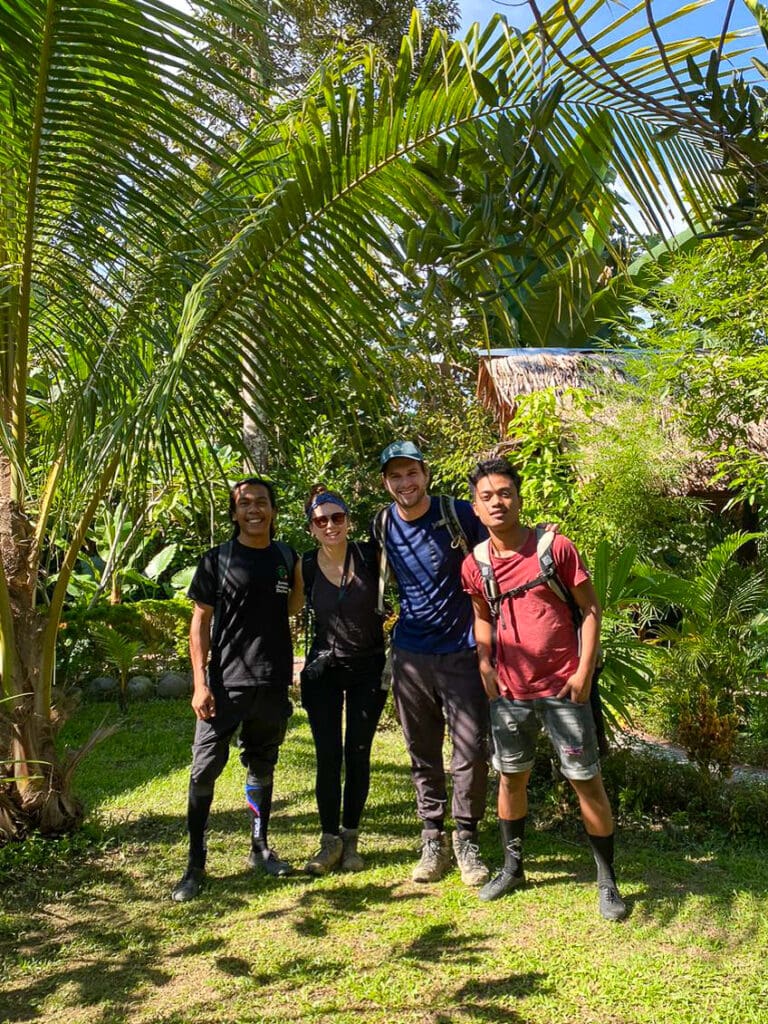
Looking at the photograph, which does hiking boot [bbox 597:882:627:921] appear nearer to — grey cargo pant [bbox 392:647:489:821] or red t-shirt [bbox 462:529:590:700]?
grey cargo pant [bbox 392:647:489:821]

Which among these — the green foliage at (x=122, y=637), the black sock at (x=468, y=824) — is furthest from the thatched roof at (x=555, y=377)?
the black sock at (x=468, y=824)

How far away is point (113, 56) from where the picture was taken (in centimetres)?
219

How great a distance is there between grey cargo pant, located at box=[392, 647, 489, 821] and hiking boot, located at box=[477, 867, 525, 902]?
266 mm

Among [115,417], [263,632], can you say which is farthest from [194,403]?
[263,632]

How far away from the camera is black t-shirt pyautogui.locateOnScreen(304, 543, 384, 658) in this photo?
12.5 feet

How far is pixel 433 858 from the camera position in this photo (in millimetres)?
3736

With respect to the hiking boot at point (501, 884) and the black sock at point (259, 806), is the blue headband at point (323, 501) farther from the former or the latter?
the hiking boot at point (501, 884)

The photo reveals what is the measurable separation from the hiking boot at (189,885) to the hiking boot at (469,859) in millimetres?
1117

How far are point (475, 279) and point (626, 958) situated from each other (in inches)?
96.7

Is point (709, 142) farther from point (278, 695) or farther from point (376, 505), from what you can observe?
point (376, 505)

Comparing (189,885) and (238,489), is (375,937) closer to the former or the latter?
(189,885)

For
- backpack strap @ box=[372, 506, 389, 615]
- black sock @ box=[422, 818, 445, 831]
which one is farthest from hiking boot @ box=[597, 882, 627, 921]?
backpack strap @ box=[372, 506, 389, 615]

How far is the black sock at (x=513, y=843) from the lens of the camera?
357 centimetres

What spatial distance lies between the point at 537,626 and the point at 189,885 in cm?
184
